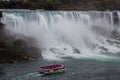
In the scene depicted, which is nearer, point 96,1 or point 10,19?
point 10,19

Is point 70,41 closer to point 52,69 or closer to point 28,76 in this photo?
point 52,69

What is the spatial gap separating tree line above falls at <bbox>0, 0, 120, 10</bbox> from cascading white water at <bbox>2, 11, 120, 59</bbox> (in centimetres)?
1579

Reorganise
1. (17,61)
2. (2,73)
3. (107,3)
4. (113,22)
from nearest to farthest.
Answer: (2,73), (17,61), (113,22), (107,3)

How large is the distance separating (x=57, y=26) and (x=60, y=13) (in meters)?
4.09

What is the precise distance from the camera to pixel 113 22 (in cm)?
10738

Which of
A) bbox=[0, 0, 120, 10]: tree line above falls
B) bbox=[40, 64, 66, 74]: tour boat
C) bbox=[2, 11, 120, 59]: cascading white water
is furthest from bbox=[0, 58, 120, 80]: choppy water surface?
bbox=[0, 0, 120, 10]: tree line above falls

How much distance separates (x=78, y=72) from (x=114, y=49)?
28.8 meters

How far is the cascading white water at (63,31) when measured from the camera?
85312 mm

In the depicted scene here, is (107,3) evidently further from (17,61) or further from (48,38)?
(17,61)

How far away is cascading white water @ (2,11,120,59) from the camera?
85.3 m

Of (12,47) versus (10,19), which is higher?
(10,19)

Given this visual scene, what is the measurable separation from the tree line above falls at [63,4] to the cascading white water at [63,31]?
15.8 metres

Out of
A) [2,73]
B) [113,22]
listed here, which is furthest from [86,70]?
[113,22]

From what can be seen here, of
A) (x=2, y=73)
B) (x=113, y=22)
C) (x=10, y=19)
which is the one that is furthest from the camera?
(x=113, y=22)
